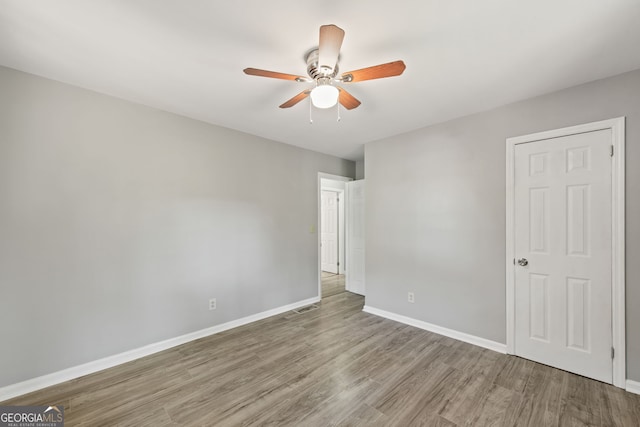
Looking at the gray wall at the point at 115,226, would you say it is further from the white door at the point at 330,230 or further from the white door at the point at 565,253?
the white door at the point at 565,253

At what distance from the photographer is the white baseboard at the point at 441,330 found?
2.72 m

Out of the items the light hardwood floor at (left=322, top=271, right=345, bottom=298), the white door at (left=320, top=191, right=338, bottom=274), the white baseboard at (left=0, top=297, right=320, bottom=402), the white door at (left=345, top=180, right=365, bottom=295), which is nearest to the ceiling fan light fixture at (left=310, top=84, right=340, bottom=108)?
the white baseboard at (left=0, top=297, right=320, bottom=402)

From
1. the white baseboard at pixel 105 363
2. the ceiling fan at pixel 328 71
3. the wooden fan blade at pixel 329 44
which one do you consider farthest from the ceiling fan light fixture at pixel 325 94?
the white baseboard at pixel 105 363

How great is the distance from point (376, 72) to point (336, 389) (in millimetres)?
2438

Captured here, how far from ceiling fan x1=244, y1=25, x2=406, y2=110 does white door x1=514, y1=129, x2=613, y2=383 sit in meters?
1.97

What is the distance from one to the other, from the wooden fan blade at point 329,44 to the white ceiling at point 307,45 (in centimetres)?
22

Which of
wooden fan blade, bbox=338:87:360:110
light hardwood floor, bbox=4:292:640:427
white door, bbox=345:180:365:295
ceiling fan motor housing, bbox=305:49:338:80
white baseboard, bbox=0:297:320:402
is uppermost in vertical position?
ceiling fan motor housing, bbox=305:49:338:80

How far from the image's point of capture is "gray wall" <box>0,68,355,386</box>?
2.06 meters

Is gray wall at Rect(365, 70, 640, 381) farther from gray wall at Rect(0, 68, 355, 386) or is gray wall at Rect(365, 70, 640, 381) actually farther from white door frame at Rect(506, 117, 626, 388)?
gray wall at Rect(0, 68, 355, 386)

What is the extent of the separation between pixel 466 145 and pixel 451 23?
170 centimetres

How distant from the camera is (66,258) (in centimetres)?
224

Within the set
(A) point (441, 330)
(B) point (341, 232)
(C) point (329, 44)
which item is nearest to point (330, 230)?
(B) point (341, 232)

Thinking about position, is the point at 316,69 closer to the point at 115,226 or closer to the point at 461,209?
the point at 461,209

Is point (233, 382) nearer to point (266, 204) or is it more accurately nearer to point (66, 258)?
point (66, 258)
